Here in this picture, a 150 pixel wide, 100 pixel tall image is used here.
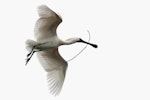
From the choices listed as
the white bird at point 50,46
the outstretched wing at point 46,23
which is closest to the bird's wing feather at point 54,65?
the white bird at point 50,46

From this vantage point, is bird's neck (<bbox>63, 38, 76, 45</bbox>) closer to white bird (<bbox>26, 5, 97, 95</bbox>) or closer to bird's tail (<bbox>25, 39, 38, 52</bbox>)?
white bird (<bbox>26, 5, 97, 95</bbox>)

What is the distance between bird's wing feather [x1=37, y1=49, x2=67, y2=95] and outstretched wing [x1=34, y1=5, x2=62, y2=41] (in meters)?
1.11

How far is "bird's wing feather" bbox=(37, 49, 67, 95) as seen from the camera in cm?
2591

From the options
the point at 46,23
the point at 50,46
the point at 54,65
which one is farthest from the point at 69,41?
the point at 54,65

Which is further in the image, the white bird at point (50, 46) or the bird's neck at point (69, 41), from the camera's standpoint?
the bird's neck at point (69, 41)

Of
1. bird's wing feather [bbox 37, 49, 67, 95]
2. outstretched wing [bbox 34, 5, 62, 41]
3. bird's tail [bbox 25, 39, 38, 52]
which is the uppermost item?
outstretched wing [bbox 34, 5, 62, 41]

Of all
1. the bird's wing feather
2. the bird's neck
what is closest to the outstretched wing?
the bird's neck

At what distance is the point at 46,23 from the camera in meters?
24.9

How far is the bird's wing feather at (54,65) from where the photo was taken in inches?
1020

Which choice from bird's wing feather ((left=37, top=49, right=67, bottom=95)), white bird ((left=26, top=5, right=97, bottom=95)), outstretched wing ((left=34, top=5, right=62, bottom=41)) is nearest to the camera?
outstretched wing ((left=34, top=5, right=62, bottom=41))

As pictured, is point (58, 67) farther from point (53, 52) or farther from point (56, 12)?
point (56, 12)

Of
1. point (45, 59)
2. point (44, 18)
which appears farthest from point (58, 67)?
point (44, 18)

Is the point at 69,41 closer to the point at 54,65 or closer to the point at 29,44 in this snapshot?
the point at 29,44

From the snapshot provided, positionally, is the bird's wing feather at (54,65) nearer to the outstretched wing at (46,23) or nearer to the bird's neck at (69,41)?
the bird's neck at (69,41)
